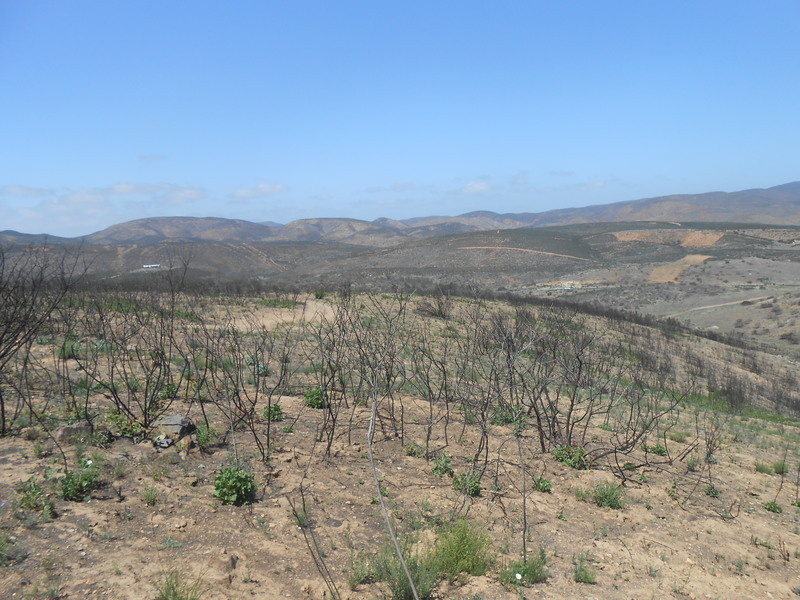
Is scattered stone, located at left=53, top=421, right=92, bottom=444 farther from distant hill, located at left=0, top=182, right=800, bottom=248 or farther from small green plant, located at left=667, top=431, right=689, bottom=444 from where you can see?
distant hill, located at left=0, top=182, right=800, bottom=248

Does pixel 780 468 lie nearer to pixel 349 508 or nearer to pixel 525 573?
pixel 525 573

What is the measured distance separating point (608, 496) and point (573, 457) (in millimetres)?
1023

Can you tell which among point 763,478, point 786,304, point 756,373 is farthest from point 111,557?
point 786,304

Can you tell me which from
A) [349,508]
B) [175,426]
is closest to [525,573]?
[349,508]

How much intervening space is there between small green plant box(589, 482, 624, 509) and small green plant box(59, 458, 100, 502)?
17.8 feet

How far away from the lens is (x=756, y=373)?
19.0m

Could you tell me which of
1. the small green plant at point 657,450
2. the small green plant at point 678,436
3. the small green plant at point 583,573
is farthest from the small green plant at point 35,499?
the small green plant at point 678,436

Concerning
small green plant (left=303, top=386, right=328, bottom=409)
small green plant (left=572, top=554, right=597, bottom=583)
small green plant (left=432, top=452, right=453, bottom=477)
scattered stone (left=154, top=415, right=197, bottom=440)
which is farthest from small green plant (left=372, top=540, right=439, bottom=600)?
small green plant (left=303, top=386, right=328, bottom=409)

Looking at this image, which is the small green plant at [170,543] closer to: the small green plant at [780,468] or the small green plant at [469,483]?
the small green plant at [469,483]

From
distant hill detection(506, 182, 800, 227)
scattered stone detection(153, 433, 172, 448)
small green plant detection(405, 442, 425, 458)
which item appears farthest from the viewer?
distant hill detection(506, 182, 800, 227)

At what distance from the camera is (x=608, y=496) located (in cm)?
548

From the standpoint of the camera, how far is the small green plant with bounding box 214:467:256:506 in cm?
445

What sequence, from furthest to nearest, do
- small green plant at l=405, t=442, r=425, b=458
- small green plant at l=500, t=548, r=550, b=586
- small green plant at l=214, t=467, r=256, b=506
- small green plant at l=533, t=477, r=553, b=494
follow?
small green plant at l=405, t=442, r=425, b=458, small green plant at l=533, t=477, r=553, b=494, small green plant at l=214, t=467, r=256, b=506, small green plant at l=500, t=548, r=550, b=586

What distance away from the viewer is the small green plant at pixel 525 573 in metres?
3.85
